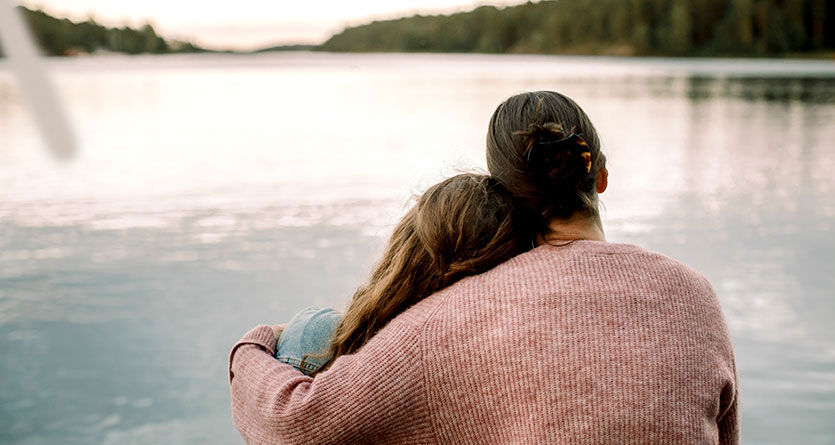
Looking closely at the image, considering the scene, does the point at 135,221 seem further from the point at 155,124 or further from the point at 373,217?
the point at 155,124

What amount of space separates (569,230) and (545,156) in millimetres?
125

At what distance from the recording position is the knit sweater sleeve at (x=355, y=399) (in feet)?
4.25

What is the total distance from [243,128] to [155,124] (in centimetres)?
194

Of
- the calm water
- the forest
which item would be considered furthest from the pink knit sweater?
the forest

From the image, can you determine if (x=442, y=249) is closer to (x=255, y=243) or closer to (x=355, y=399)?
(x=355, y=399)

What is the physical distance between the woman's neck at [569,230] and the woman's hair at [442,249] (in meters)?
0.05

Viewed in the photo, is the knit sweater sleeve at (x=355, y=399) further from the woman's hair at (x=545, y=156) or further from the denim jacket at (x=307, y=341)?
the woman's hair at (x=545, y=156)

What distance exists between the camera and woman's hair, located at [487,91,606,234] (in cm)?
137

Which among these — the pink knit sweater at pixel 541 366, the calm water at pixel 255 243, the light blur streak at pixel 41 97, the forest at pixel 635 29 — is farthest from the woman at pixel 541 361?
the forest at pixel 635 29

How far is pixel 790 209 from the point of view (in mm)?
8164

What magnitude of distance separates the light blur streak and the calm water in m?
0.66

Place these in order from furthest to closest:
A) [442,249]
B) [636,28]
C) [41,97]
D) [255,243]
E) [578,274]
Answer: [636,28]
[255,243]
[442,249]
[578,274]
[41,97]

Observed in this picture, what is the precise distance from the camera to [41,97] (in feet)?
3.94

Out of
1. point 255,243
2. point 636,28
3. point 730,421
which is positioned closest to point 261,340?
point 730,421
